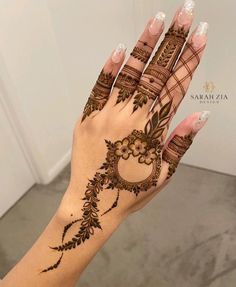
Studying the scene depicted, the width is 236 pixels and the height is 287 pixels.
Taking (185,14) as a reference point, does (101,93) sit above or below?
below

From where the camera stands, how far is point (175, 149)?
732 millimetres

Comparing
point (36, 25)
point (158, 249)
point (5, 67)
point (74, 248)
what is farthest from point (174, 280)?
point (36, 25)

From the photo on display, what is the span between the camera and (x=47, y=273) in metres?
0.75

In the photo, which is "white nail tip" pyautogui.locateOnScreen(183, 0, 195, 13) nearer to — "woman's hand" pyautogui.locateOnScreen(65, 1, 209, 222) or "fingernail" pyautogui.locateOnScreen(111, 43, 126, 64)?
"woman's hand" pyautogui.locateOnScreen(65, 1, 209, 222)

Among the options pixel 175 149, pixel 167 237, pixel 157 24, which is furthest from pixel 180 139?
pixel 167 237

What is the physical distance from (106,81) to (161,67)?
4.8 inches

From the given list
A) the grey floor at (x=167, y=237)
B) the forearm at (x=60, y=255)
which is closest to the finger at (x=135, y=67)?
the forearm at (x=60, y=255)

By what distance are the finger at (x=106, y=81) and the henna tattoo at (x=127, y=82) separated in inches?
1.0

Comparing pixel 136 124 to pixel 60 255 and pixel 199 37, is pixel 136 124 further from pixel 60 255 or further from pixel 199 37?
pixel 60 255

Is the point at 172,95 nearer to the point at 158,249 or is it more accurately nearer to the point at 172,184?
the point at 158,249

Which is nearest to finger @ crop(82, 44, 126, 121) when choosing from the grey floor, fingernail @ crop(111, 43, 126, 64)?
fingernail @ crop(111, 43, 126, 64)

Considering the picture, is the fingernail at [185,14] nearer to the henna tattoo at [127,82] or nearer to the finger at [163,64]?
the finger at [163,64]

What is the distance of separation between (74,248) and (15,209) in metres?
1.04

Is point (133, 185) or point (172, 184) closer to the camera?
point (133, 185)
